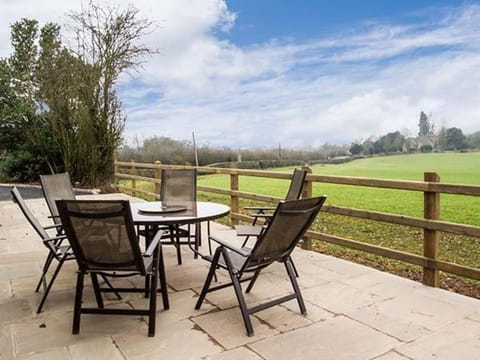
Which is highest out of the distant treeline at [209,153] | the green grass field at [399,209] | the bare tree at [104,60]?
the bare tree at [104,60]

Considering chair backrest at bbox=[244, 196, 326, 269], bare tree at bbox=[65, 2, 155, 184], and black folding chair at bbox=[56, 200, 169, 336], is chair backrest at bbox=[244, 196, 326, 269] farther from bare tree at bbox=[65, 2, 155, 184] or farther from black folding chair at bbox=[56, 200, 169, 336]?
bare tree at bbox=[65, 2, 155, 184]

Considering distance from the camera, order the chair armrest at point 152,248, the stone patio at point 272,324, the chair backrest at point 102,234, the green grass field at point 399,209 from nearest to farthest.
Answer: the stone patio at point 272,324 < the chair backrest at point 102,234 < the chair armrest at point 152,248 < the green grass field at point 399,209

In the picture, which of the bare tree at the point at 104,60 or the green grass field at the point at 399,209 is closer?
the green grass field at the point at 399,209

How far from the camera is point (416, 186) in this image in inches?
133

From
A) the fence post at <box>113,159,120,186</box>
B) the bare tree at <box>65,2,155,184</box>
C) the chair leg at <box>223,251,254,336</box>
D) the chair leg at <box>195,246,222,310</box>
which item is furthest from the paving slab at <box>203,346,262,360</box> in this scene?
the bare tree at <box>65,2,155,184</box>

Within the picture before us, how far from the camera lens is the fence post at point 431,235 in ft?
10.8

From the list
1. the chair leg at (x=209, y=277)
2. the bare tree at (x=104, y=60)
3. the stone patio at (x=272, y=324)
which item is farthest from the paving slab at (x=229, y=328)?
the bare tree at (x=104, y=60)

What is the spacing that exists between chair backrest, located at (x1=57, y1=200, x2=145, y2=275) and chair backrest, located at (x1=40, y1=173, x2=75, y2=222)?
1415mm

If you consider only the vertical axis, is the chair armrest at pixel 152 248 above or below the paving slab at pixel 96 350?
above

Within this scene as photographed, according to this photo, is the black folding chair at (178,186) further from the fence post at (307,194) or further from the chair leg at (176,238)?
the fence post at (307,194)

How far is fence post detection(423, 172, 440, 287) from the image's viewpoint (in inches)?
130

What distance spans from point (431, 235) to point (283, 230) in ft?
4.70

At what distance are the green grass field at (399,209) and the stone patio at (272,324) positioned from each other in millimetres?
833

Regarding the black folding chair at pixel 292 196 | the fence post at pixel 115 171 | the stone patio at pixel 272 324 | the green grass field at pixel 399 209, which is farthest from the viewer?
the fence post at pixel 115 171
